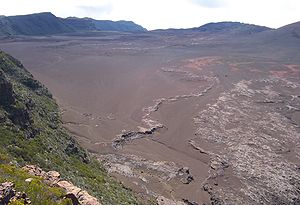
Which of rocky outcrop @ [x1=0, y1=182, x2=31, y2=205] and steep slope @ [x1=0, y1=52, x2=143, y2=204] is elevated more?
rocky outcrop @ [x1=0, y1=182, x2=31, y2=205]

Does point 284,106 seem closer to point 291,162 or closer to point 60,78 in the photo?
point 291,162

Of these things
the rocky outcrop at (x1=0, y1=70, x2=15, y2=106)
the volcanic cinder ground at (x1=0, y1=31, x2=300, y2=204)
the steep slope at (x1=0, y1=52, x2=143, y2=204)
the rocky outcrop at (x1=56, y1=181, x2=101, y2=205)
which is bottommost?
the volcanic cinder ground at (x1=0, y1=31, x2=300, y2=204)

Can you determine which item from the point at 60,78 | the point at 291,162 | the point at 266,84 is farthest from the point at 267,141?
the point at 60,78

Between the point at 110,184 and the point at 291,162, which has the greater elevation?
the point at 110,184

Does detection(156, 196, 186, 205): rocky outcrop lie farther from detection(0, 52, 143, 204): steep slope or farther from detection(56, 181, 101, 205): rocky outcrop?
detection(56, 181, 101, 205): rocky outcrop

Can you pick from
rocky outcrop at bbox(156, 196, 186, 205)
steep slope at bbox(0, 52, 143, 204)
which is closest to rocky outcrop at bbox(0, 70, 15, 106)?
steep slope at bbox(0, 52, 143, 204)

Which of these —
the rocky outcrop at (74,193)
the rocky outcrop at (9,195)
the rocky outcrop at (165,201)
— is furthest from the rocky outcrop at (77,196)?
the rocky outcrop at (165,201)

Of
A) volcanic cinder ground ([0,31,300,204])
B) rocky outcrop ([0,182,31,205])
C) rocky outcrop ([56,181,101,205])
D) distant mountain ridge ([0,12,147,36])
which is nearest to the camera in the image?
rocky outcrop ([0,182,31,205])

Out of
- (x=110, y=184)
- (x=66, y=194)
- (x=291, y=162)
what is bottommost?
(x=291, y=162)

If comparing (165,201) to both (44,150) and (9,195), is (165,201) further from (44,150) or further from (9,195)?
(9,195)
